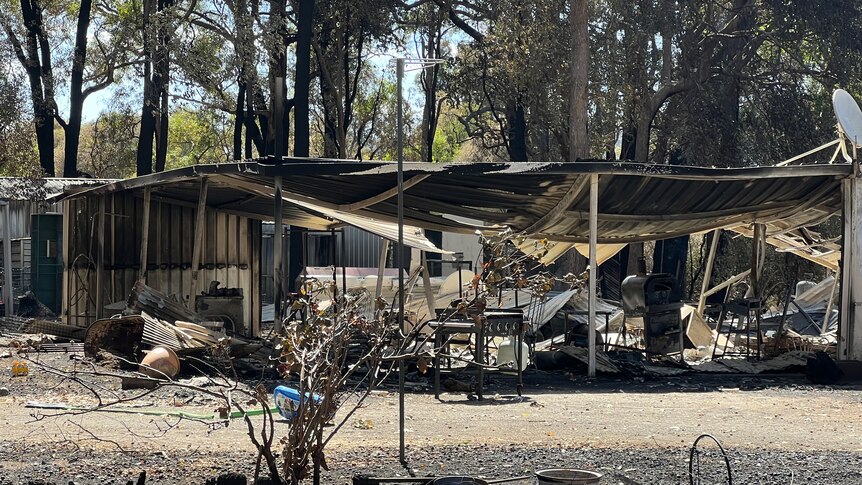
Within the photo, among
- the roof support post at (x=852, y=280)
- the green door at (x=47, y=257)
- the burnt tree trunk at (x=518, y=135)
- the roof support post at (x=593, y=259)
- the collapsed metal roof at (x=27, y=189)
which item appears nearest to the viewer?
the roof support post at (x=593, y=259)

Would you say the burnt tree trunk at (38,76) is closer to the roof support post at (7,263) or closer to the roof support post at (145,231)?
the roof support post at (7,263)

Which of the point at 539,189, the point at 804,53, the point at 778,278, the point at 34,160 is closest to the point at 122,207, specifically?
the point at 539,189

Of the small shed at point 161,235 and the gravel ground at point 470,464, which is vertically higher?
the small shed at point 161,235

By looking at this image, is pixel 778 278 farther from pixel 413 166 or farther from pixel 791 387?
pixel 413 166

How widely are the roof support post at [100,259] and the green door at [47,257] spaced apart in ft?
19.5

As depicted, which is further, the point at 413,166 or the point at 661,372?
the point at 661,372

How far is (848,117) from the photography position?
48.6 feet

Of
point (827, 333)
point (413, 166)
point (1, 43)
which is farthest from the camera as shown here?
point (1, 43)

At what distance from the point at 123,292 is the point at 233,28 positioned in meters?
16.9

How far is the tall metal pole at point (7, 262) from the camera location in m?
23.6

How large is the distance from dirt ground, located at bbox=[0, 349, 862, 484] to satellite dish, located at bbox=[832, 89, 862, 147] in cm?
381

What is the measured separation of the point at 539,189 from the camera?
13953 mm

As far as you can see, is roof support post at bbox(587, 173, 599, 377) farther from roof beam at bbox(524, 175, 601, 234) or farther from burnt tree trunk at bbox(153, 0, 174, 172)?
burnt tree trunk at bbox(153, 0, 174, 172)

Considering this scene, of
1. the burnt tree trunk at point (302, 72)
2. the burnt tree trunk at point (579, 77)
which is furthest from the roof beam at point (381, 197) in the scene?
the burnt tree trunk at point (302, 72)
